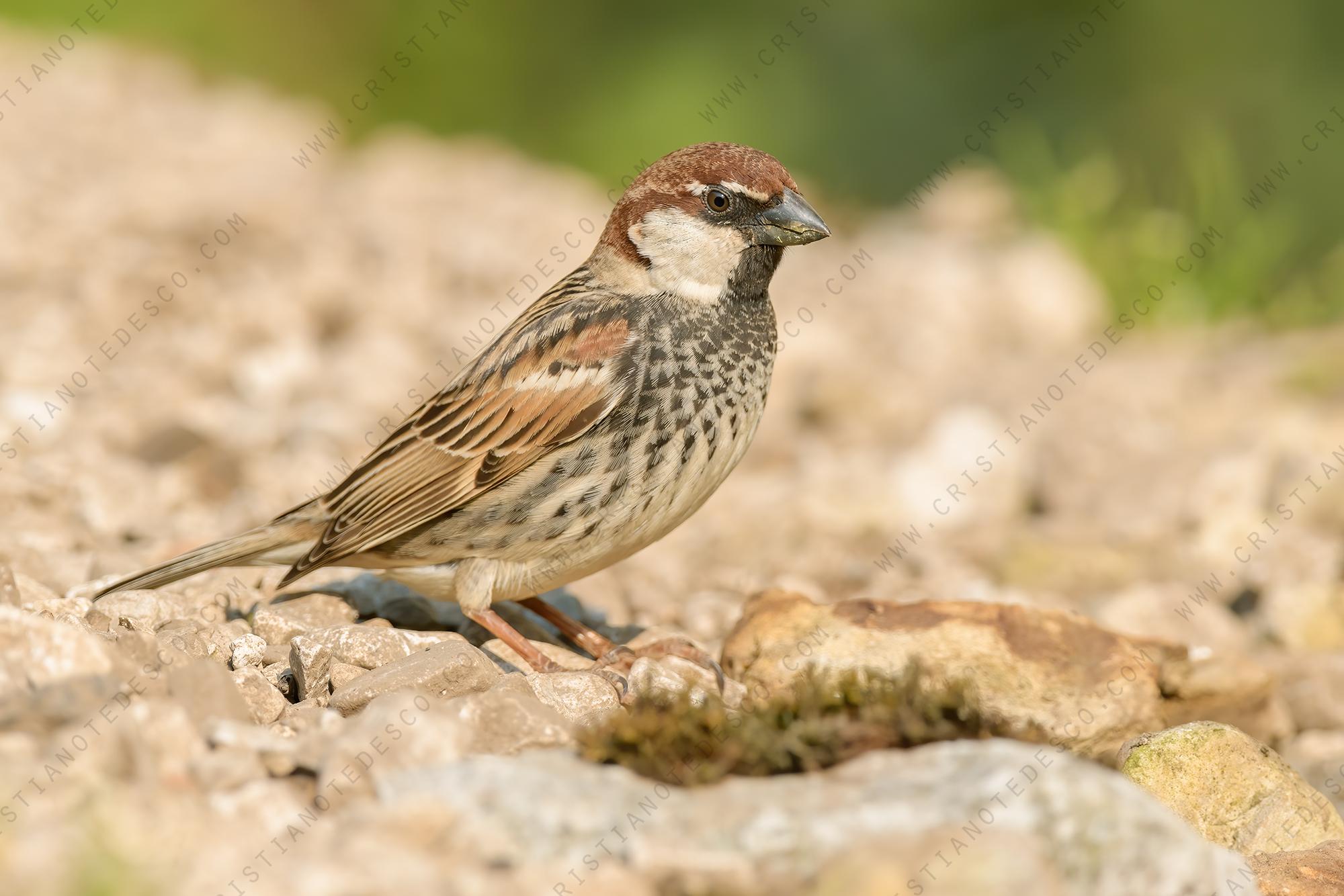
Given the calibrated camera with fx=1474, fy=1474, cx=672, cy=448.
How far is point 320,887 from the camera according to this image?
2.73m

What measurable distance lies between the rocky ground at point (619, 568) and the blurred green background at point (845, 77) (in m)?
0.62

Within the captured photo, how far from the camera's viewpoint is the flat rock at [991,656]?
4.65 metres

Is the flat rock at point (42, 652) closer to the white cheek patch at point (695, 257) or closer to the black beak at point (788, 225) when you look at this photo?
the white cheek patch at point (695, 257)

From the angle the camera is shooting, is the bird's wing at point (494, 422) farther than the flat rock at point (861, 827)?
Yes

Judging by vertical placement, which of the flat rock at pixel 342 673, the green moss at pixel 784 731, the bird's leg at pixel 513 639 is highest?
the green moss at pixel 784 731

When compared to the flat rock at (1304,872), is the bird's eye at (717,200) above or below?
above

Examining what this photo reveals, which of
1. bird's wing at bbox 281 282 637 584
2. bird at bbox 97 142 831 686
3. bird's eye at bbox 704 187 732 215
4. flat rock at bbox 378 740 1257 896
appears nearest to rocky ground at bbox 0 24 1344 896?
flat rock at bbox 378 740 1257 896

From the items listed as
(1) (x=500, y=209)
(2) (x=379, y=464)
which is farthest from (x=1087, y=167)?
(2) (x=379, y=464)

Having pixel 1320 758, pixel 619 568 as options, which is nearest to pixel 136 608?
pixel 619 568

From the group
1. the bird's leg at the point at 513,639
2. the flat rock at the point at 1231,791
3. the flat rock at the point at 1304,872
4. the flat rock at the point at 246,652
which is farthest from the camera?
the bird's leg at the point at 513,639

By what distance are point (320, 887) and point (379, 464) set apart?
2840mm

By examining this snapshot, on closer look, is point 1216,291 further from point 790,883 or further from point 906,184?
point 790,883

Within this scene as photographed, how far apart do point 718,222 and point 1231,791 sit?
245 centimetres

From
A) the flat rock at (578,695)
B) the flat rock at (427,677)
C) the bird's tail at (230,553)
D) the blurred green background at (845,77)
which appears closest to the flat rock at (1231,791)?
the flat rock at (578,695)
